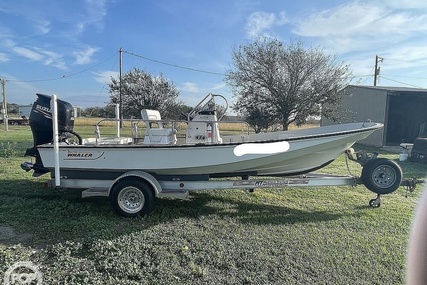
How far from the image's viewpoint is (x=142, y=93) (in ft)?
76.8

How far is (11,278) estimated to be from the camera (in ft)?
8.93

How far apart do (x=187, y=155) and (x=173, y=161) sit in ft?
0.80

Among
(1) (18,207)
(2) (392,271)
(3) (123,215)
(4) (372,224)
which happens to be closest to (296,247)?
(2) (392,271)

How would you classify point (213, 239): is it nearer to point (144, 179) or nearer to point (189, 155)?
point (189, 155)

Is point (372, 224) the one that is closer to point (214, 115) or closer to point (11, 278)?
point (214, 115)

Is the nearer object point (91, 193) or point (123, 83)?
point (91, 193)

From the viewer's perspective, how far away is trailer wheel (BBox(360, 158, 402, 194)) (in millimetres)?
4676

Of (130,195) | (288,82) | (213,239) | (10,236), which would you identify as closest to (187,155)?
(130,195)

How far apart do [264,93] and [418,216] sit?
1408 cm

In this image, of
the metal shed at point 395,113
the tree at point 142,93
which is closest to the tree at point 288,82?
the metal shed at point 395,113

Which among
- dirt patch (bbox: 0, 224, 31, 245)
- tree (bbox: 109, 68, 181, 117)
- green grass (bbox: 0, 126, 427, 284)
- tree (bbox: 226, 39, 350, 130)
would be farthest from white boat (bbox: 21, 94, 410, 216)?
tree (bbox: 109, 68, 181, 117)

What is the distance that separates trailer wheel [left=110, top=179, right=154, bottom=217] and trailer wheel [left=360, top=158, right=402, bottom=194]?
350 cm

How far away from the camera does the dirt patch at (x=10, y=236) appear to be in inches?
141

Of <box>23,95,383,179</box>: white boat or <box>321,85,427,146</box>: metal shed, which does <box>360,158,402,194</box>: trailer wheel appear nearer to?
<box>23,95,383,179</box>: white boat
